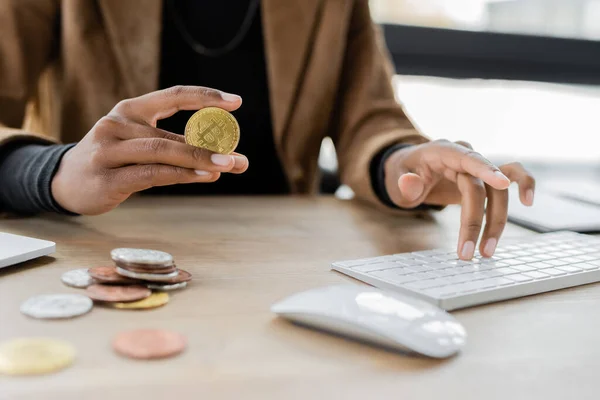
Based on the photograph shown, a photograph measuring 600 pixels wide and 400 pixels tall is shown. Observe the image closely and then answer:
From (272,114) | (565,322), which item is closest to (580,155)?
(272,114)

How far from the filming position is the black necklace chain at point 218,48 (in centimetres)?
137

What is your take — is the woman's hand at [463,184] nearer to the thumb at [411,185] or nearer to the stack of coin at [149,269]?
the thumb at [411,185]

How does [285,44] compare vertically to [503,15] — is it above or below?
below

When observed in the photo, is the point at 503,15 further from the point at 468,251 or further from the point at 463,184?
the point at 468,251

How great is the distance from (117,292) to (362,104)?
874 mm

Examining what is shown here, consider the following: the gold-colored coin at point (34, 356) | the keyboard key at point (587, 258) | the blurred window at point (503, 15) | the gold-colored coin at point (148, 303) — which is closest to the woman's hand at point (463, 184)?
the keyboard key at point (587, 258)

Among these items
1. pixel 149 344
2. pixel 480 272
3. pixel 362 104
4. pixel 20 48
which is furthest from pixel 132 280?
pixel 362 104

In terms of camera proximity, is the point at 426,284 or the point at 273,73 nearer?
the point at 426,284

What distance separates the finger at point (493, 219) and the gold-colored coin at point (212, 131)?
1.06ft

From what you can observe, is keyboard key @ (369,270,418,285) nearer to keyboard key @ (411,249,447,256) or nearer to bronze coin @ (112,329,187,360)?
keyboard key @ (411,249,447,256)

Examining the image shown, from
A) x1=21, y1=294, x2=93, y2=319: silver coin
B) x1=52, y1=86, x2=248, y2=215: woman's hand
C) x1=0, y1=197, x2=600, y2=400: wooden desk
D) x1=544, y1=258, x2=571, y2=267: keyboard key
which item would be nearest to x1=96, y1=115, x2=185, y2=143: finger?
x1=52, y1=86, x2=248, y2=215: woman's hand

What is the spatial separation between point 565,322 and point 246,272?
321 millimetres

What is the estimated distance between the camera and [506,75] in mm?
2062

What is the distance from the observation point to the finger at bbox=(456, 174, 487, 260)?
0.76 metres
